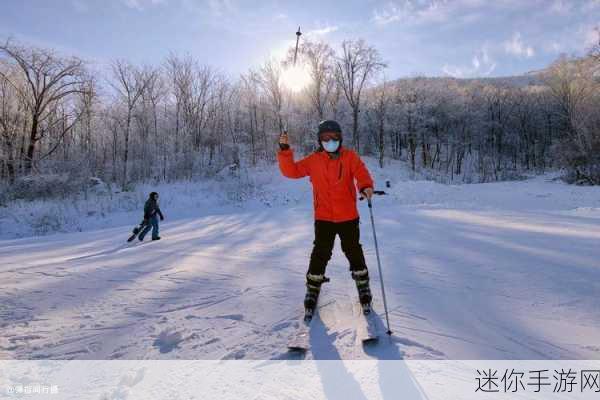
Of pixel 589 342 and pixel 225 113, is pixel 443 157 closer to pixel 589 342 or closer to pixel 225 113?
pixel 225 113

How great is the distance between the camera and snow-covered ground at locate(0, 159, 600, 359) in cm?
268

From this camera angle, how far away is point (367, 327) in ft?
9.72

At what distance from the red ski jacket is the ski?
914mm

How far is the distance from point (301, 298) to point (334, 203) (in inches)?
47.1

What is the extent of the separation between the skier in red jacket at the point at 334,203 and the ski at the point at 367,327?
0.35ft

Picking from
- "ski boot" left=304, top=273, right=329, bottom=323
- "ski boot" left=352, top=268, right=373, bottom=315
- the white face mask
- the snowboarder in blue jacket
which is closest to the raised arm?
the white face mask

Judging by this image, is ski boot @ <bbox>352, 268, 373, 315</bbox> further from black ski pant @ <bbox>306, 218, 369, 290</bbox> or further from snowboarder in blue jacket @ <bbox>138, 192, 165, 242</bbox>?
snowboarder in blue jacket @ <bbox>138, 192, 165, 242</bbox>

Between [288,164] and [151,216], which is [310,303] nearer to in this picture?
[288,164]

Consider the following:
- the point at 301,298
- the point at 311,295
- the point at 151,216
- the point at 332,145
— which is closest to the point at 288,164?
the point at 332,145

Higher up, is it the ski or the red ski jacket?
the red ski jacket

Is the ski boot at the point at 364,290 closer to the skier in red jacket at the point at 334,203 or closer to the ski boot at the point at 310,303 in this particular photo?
the skier in red jacket at the point at 334,203

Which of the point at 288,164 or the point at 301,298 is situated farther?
the point at 301,298

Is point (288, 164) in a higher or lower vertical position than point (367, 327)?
higher

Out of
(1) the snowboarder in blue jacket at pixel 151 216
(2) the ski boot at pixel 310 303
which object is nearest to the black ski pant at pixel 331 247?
(2) the ski boot at pixel 310 303
